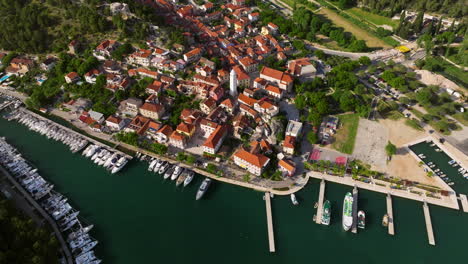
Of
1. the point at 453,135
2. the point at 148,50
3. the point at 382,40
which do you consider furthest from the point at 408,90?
the point at 148,50

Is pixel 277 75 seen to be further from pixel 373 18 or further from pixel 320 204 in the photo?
pixel 373 18

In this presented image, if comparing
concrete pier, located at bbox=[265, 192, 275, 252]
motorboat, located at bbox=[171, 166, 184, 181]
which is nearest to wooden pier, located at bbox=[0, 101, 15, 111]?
motorboat, located at bbox=[171, 166, 184, 181]

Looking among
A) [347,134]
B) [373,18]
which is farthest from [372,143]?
[373,18]

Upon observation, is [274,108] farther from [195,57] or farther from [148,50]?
[148,50]

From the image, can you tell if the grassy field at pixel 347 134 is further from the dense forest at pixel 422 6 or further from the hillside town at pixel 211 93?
the dense forest at pixel 422 6

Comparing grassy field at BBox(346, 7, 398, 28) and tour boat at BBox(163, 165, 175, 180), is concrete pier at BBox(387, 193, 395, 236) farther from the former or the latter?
grassy field at BBox(346, 7, 398, 28)

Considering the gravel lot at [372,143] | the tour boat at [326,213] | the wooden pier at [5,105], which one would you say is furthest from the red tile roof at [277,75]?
the wooden pier at [5,105]
